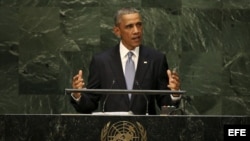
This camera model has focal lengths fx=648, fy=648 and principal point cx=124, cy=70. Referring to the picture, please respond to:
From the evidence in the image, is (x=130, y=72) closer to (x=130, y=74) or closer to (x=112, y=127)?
(x=130, y=74)

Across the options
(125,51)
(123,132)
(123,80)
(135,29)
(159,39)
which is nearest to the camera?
(123,132)

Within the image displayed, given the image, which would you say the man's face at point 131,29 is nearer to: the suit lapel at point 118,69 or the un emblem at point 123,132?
the suit lapel at point 118,69

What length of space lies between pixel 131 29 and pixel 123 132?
1897 millimetres

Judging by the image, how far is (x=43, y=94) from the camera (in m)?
7.54

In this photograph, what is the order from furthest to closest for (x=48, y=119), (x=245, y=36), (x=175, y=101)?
(x=245, y=36) → (x=175, y=101) → (x=48, y=119)

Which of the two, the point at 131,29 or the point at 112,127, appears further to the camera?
the point at 131,29

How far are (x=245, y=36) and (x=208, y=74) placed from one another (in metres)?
0.61

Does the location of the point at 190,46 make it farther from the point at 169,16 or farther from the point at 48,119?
the point at 48,119

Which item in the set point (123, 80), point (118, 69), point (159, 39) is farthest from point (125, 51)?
point (159, 39)

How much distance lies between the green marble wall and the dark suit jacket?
5.41 ft

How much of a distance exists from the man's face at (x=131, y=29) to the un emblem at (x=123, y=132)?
1817 millimetres

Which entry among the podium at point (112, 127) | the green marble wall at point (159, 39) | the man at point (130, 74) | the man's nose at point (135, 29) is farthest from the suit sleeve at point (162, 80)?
the green marble wall at point (159, 39)

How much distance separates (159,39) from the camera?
7477mm

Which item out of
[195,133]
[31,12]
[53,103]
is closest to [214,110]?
[53,103]
